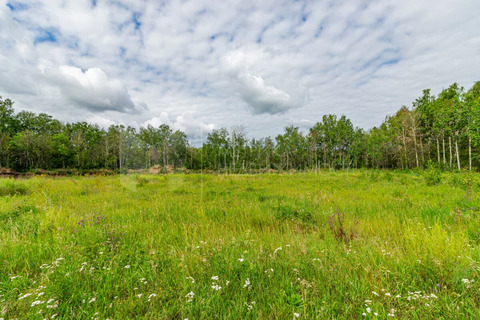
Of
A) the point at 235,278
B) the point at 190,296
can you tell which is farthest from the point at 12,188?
the point at 235,278

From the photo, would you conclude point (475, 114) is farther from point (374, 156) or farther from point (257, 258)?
point (257, 258)

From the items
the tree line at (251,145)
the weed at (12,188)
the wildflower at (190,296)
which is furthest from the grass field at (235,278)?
the tree line at (251,145)

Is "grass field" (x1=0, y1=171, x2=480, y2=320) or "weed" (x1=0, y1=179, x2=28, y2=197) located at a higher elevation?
"weed" (x1=0, y1=179, x2=28, y2=197)

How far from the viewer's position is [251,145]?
231 ft

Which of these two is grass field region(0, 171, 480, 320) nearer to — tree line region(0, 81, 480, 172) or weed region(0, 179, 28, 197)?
weed region(0, 179, 28, 197)

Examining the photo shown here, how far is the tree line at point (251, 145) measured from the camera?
4374cm

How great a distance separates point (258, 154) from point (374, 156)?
3761cm

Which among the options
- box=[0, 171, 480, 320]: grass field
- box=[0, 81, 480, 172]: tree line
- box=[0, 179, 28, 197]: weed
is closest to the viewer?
box=[0, 171, 480, 320]: grass field

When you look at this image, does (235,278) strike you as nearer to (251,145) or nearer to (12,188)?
(12,188)

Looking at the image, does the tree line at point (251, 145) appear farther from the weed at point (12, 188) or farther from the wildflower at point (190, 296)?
the wildflower at point (190, 296)

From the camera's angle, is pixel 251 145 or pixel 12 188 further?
pixel 251 145

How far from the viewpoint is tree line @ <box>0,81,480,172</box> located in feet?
143

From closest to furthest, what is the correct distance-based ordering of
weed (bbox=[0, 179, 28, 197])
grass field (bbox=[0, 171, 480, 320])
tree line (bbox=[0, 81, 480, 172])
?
grass field (bbox=[0, 171, 480, 320]) → weed (bbox=[0, 179, 28, 197]) → tree line (bbox=[0, 81, 480, 172])

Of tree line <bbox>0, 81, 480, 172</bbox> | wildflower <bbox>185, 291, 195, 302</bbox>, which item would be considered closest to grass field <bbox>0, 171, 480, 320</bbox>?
wildflower <bbox>185, 291, 195, 302</bbox>
